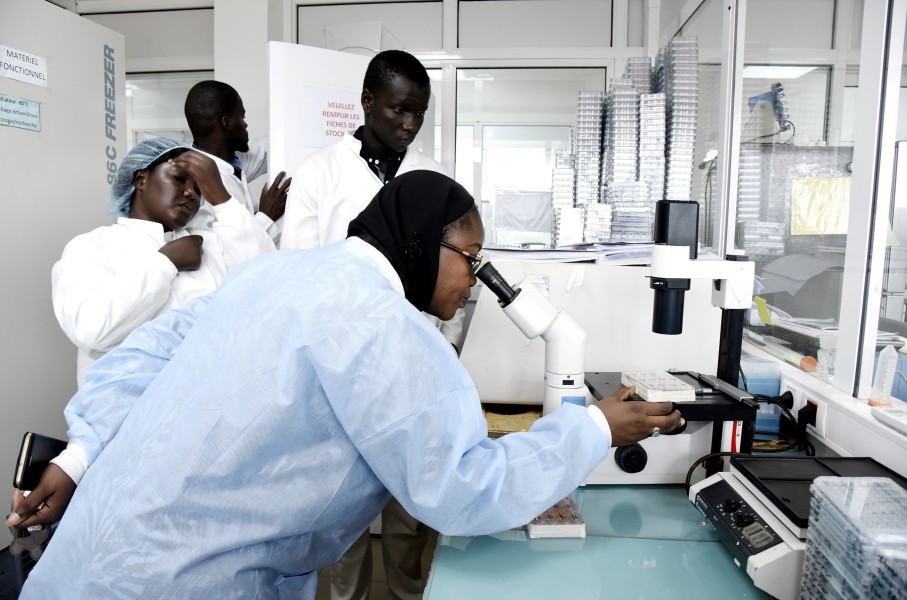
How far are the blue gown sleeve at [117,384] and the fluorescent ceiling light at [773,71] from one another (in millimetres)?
1788

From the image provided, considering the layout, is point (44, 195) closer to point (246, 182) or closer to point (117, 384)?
point (246, 182)

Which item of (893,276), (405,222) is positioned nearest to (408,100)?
(405,222)

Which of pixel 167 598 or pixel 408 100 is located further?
pixel 408 100

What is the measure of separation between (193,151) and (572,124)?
1946mm

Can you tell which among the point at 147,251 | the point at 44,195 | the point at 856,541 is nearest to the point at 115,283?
the point at 147,251

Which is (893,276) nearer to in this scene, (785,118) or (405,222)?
(785,118)

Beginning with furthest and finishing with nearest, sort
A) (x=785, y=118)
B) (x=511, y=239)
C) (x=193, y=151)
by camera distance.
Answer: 1. (x=511, y=239)
2. (x=785, y=118)
3. (x=193, y=151)

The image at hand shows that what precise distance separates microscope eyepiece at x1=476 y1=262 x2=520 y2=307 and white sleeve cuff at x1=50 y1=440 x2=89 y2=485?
74 centimetres

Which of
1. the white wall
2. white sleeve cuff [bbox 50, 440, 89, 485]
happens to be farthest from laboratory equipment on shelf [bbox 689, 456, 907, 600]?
the white wall

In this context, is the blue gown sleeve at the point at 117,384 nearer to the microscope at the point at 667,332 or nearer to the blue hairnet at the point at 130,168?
the microscope at the point at 667,332

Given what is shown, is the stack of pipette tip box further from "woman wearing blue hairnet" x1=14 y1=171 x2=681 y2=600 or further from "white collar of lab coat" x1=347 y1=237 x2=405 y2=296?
"white collar of lab coat" x1=347 y1=237 x2=405 y2=296

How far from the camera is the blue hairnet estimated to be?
1.50 m

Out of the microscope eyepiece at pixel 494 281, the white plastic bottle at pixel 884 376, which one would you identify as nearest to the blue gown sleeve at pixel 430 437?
the microscope eyepiece at pixel 494 281

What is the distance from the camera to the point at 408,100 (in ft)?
5.36
